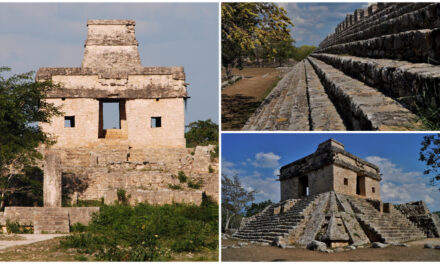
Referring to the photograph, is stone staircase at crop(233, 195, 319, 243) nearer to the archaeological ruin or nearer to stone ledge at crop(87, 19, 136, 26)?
the archaeological ruin

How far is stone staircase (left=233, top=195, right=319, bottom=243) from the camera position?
1027 centimetres

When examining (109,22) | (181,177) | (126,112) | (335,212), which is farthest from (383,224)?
(109,22)

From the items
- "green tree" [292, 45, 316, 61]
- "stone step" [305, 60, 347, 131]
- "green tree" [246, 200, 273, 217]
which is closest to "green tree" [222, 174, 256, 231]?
"green tree" [246, 200, 273, 217]

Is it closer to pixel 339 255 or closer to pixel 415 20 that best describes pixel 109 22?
pixel 415 20

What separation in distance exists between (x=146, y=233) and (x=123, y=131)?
10965 mm

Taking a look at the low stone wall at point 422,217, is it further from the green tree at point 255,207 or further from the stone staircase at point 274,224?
the green tree at point 255,207

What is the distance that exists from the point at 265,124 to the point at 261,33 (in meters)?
3.11

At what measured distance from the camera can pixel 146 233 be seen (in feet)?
29.0

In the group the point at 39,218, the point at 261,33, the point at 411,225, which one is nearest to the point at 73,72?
the point at 39,218

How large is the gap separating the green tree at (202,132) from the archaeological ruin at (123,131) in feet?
35.9

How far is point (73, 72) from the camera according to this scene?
17.3 m

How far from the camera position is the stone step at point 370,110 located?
452 cm

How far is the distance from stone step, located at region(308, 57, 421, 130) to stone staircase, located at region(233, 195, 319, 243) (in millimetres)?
4437

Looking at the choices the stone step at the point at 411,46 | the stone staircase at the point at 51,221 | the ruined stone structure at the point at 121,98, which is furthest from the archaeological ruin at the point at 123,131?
the stone step at the point at 411,46
